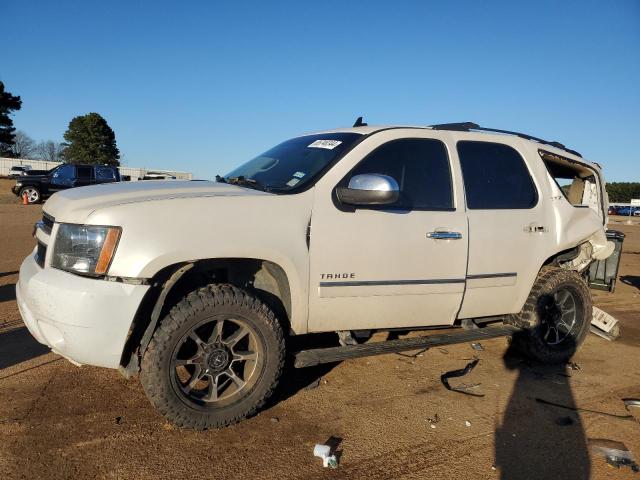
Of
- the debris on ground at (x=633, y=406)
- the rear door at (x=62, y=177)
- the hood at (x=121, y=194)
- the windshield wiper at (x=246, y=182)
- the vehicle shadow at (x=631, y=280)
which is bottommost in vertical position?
the vehicle shadow at (x=631, y=280)

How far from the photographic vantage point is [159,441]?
298 centimetres

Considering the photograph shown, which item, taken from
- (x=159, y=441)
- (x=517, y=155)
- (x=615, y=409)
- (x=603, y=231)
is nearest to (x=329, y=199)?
(x=159, y=441)

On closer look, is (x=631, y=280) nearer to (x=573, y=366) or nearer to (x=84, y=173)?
(x=573, y=366)

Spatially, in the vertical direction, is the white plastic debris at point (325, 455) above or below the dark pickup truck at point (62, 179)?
below

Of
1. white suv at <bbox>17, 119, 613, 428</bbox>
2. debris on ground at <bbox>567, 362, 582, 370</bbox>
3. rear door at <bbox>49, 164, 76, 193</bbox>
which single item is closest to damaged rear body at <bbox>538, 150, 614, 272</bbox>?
white suv at <bbox>17, 119, 613, 428</bbox>

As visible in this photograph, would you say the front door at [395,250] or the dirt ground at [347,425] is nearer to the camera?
the dirt ground at [347,425]

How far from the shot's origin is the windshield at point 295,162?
3.58 metres

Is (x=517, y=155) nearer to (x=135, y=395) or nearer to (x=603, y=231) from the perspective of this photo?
(x=603, y=231)

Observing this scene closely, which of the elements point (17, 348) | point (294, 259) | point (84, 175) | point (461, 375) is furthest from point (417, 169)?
point (84, 175)

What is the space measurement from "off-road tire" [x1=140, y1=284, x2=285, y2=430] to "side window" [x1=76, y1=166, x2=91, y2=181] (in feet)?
73.8

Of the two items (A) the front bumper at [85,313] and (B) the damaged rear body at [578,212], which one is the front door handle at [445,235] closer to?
(B) the damaged rear body at [578,212]

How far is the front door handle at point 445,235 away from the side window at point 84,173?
22697 millimetres

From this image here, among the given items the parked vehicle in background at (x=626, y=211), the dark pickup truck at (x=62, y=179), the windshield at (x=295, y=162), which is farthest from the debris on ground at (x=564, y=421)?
the parked vehicle in background at (x=626, y=211)

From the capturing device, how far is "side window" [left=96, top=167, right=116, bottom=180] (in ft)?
75.4
